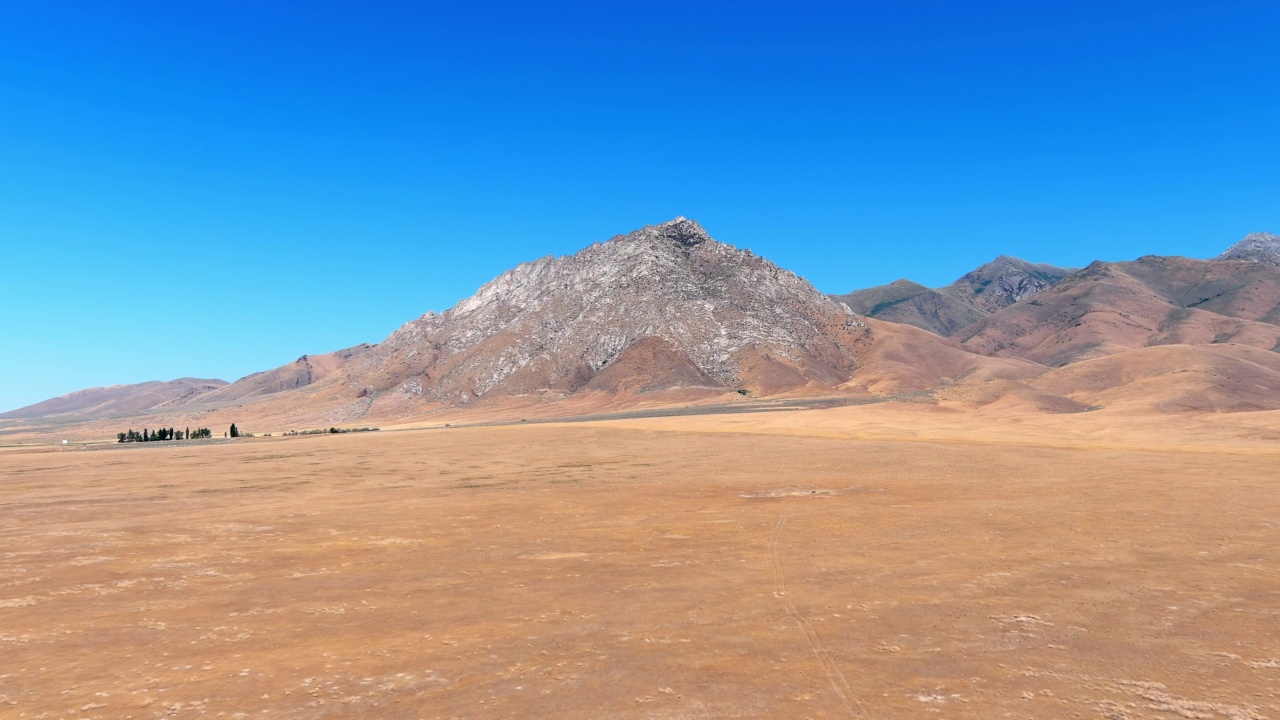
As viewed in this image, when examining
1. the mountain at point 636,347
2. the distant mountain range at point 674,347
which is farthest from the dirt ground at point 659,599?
the mountain at point 636,347

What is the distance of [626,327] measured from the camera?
477ft

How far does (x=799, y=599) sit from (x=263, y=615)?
9634mm

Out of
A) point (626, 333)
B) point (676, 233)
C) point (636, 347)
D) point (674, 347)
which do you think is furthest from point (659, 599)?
point (676, 233)

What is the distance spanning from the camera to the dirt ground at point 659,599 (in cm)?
856

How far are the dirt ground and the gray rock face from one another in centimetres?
10308

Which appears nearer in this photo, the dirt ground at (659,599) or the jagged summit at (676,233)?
the dirt ground at (659,599)

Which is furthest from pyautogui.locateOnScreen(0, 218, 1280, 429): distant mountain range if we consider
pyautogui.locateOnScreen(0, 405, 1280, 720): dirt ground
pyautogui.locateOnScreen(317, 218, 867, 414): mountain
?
pyautogui.locateOnScreen(0, 405, 1280, 720): dirt ground

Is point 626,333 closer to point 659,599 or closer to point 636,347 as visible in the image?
point 636,347

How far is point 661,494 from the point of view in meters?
26.4

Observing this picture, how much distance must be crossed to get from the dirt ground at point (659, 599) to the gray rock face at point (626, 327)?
10308 cm

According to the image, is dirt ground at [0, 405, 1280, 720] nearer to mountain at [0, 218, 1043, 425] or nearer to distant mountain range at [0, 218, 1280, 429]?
distant mountain range at [0, 218, 1280, 429]

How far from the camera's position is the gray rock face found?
446ft

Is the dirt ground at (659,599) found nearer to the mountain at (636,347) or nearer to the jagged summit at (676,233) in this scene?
the mountain at (636,347)

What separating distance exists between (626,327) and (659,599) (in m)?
133
